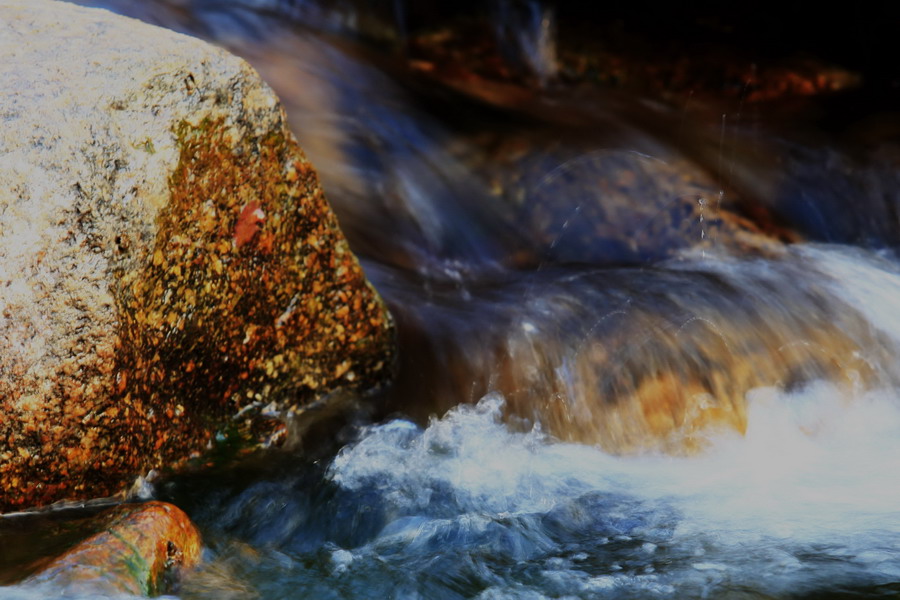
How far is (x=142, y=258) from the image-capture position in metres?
3.10

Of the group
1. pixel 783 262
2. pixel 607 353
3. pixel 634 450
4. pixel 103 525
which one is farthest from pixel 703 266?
pixel 103 525

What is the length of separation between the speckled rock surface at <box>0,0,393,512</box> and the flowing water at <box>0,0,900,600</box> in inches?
11.6

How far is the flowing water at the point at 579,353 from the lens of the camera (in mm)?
3098

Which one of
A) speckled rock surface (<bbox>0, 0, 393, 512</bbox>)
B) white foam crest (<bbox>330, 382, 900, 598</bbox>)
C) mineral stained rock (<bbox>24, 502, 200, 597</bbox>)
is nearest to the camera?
mineral stained rock (<bbox>24, 502, 200, 597</bbox>)

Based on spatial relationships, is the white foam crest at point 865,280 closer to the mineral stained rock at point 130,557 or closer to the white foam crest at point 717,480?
the white foam crest at point 717,480

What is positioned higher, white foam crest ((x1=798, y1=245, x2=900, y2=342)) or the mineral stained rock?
white foam crest ((x1=798, y1=245, x2=900, y2=342))

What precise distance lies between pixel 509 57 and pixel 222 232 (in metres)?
4.97

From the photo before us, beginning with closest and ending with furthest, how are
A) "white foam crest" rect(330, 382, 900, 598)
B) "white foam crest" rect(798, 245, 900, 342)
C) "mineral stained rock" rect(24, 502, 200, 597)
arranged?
"mineral stained rock" rect(24, 502, 200, 597) → "white foam crest" rect(330, 382, 900, 598) → "white foam crest" rect(798, 245, 900, 342)

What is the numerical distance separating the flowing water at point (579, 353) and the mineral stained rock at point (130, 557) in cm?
12

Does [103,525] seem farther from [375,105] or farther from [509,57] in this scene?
[509,57]

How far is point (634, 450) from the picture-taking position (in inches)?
153

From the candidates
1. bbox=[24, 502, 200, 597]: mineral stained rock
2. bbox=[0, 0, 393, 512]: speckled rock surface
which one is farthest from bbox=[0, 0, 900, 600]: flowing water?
bbox=[0, 0, 393, 512]: speckled rock surface

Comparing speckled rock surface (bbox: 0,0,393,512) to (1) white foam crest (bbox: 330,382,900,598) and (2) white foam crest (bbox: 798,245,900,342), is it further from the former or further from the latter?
(2) white foam crest (bbox: 798,245,900,342)

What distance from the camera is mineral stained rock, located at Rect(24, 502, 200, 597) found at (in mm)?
2488
